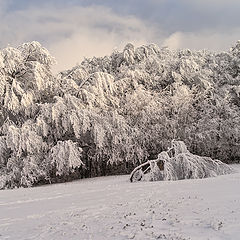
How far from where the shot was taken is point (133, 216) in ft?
22.7

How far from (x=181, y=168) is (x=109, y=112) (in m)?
7.03

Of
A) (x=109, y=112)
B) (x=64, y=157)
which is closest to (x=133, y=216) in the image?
(x=64, y=157)

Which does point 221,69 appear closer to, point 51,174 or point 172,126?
point 172,126

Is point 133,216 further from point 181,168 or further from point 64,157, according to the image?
point 64,157

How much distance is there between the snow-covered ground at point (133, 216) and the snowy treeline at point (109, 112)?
7.72 m

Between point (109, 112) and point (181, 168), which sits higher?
point (109, 112)

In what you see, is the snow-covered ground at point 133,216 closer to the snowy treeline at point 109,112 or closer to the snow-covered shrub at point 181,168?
the snow-covered shrub at point 181,168

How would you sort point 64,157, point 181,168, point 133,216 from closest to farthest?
point 133,216, point 181,168, point 64,157

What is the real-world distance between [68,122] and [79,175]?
4134 millimetres

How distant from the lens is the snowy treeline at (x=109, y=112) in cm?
1780

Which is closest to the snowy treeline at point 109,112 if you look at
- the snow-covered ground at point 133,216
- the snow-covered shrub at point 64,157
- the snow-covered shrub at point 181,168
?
the snow-covered shrub at point 64,157

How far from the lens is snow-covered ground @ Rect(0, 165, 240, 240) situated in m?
5.54

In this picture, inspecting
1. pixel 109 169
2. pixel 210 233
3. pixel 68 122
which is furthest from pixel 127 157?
pixel 210 233

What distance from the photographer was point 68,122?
60.2 ft
